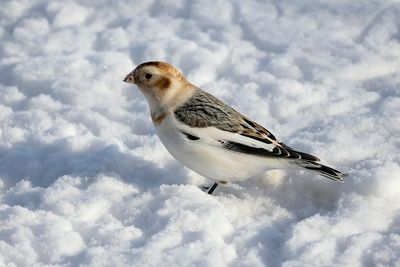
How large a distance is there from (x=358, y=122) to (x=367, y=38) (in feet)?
4.85

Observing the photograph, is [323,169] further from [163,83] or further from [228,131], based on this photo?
[163,83]

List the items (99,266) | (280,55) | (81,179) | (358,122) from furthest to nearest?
(280,55)
(358,122)
(81,179)
(99,266)

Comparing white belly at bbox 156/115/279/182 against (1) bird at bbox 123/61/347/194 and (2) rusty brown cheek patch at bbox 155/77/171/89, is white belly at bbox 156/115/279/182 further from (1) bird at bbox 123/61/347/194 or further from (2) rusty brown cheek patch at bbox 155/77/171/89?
(2) rusty brown cheek patch at bbox 155/77/171/89

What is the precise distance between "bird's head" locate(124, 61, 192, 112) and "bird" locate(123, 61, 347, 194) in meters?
0.04

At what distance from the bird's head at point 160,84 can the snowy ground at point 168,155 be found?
0.53 m

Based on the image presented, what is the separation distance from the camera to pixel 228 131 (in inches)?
175

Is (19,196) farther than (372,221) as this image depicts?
Yes

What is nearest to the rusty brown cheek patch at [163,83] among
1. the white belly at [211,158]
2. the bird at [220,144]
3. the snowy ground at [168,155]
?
the bird at [220,144]

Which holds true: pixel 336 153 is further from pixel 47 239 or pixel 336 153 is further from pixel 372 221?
pixel 47 239

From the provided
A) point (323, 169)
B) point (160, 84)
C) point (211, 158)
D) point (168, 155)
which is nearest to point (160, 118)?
point (160, 84)

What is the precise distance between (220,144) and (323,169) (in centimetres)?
66

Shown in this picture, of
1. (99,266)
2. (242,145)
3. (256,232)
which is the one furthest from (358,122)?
(99,266)

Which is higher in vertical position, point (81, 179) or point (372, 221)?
point (372, 221)

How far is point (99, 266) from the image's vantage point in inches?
146
